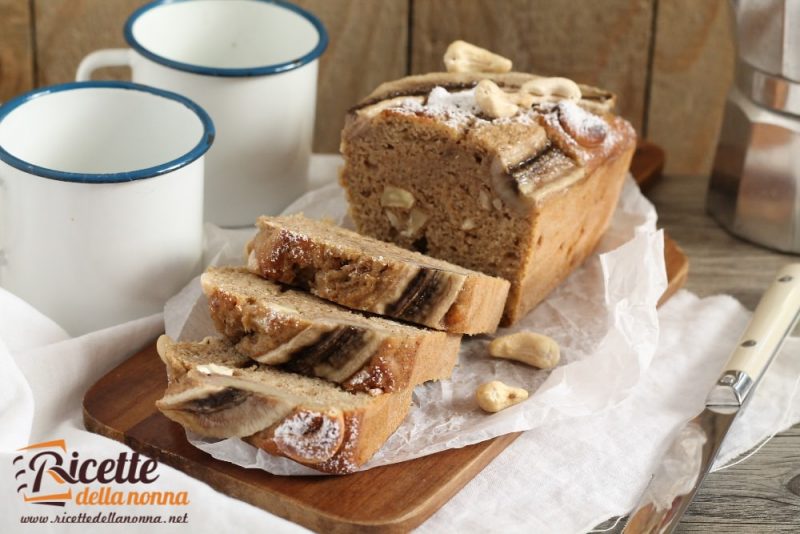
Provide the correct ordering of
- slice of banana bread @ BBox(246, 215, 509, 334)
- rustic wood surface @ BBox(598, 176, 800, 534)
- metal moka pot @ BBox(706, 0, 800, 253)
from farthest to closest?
1. metal moka pot @ BBox(706, 0, 800, 253)
2. slice of banana bread @ BBox(246, 215, 509, 334)
3. rustic wood surface @ BBox(598, 176, 800, 534)

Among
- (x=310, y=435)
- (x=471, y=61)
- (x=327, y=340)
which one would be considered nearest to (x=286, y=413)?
(x=310, y=435)

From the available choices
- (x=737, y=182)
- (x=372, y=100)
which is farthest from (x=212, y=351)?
(x=737, y=182)

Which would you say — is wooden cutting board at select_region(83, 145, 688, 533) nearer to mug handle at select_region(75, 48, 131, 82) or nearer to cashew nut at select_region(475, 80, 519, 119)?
cashew nut at select_region(475, 80, 519, 119)

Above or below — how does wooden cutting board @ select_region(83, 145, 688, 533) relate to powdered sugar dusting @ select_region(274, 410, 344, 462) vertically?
below

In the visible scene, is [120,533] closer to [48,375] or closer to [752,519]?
[48,375]

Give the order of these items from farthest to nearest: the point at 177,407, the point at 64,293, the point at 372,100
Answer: the point at 372,100 < the point at 64,293 < the point at 177,407

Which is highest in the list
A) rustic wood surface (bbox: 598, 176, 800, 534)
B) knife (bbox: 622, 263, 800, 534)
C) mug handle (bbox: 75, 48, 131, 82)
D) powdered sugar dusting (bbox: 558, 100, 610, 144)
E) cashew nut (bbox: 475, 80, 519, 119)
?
cashew nut (bbox: 475, 80, 519, 119)

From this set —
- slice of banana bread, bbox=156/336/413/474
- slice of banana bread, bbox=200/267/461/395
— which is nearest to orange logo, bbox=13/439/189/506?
slice of banana bread, bbox=156/336/413/474
